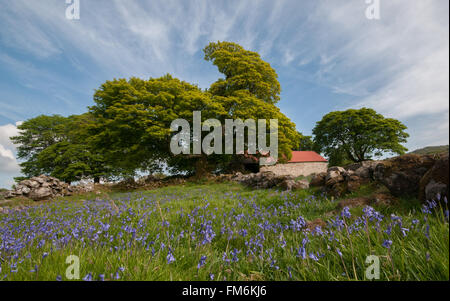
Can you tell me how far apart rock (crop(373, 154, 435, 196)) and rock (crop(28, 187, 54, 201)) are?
1937 cm

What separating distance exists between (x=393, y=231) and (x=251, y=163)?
27.2 meters

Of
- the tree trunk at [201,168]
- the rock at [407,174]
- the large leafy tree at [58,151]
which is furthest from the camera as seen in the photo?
the large leafy tree at [58,151]

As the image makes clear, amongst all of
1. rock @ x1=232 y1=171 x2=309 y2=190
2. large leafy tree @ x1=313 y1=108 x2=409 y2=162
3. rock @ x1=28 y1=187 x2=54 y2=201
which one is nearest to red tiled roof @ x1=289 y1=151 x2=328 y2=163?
large leafy tree @ x1=313 y1=108 x2=409 y2=162

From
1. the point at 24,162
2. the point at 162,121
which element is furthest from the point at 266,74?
the point at 24,162

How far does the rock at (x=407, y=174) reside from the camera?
A: 3.66m

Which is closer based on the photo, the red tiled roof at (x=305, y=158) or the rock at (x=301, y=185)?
the rock at (x=301, y=185)

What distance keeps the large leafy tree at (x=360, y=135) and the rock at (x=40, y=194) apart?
1709 inches

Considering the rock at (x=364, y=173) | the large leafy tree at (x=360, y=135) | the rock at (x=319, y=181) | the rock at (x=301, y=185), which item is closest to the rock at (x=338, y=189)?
the rock at (x=364, y=173)

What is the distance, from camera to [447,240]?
5.29 ft

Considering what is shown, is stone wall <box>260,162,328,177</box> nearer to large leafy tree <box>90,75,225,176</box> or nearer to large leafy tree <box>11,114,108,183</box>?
large leafy tree <box>90,75,225,176</box>

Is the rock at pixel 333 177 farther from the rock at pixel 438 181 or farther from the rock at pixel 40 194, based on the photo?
the rock at pixel 40 194

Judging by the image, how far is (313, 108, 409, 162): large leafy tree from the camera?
36625 mm
